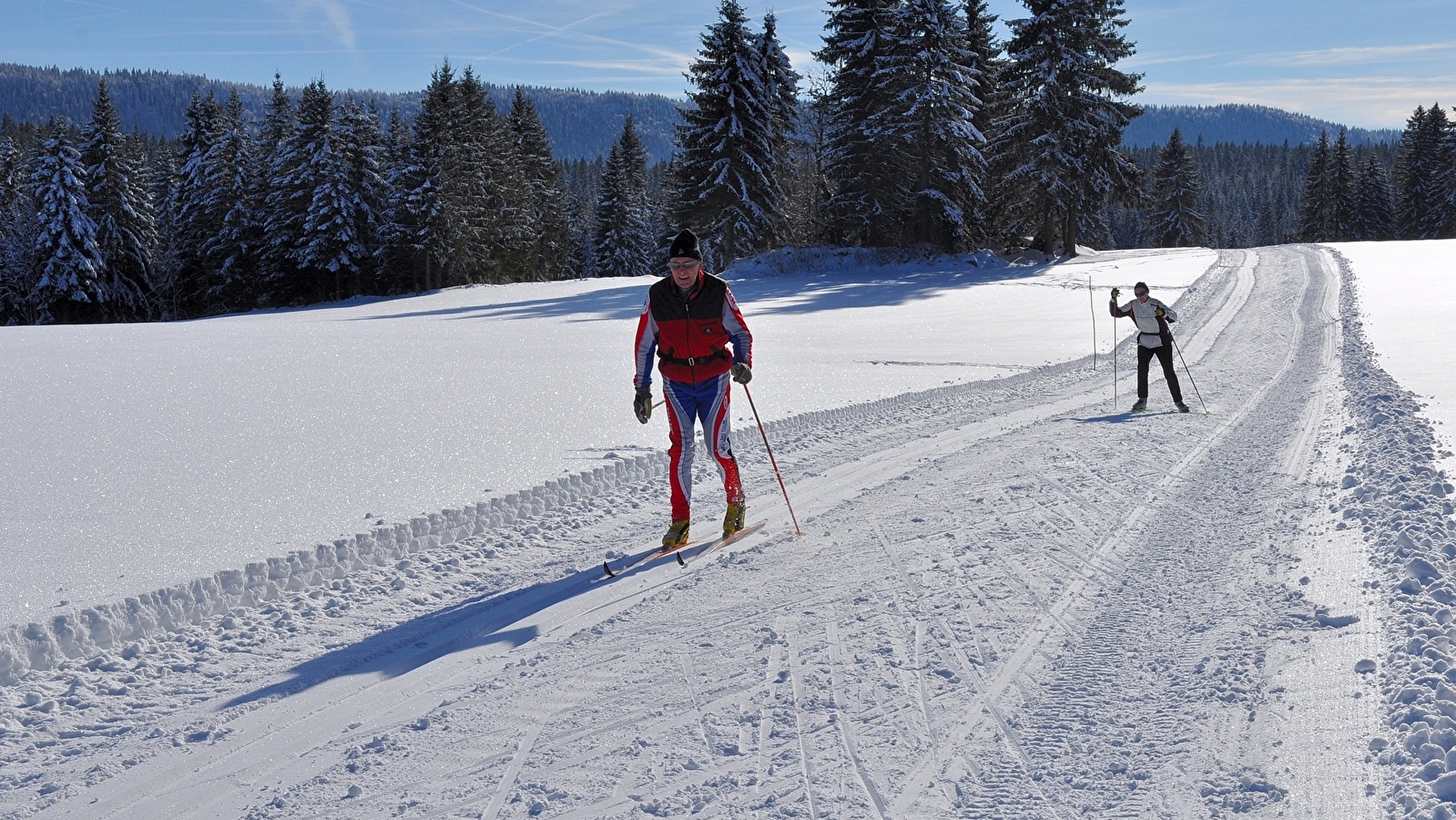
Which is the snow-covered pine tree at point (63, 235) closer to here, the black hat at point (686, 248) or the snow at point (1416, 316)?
the black hat at point (686, 248)

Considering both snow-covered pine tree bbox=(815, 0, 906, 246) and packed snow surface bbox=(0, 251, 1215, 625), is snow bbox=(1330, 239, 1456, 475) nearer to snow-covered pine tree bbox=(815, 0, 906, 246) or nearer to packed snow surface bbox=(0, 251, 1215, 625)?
packed snow surface bbox=(0, 251, 1215, 625)

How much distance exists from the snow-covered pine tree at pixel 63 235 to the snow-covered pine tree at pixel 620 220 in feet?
86.8

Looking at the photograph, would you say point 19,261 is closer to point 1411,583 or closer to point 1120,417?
point 1120,417

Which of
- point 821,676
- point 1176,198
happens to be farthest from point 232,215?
point 1176,198

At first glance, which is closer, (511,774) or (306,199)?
(511,774)

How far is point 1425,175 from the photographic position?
62.9 m

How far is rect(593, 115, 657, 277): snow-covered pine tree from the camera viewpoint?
5681 centimetres

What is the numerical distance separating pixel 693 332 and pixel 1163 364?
7.36m

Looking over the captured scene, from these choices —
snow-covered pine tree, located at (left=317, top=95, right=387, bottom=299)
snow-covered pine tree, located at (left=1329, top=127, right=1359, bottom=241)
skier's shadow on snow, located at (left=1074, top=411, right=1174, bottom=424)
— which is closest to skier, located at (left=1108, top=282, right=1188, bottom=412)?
skier's shadow on snow, located at (left=1074, top=411, right=1174, bottom=424)

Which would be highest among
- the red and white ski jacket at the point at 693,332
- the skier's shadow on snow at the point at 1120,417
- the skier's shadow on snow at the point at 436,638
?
the red and white ski jacket at the point at 693,332

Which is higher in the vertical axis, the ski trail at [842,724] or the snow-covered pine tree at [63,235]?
the snow-covered pine tree at [63,235]

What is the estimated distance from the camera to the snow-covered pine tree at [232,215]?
4450 cm

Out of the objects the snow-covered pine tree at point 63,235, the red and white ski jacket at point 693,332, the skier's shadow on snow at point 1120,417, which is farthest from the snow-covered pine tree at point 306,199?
the red and white ski jacket at point 693,332

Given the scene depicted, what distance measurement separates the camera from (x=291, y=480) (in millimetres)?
7602
